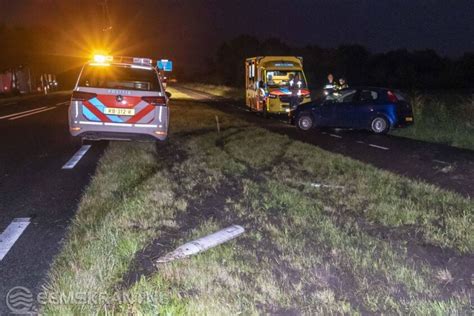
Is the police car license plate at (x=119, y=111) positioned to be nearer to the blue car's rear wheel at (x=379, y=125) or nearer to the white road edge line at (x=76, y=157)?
the white road edge line at (x=76, y=157)

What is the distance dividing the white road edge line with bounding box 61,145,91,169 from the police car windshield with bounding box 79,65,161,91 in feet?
4.67

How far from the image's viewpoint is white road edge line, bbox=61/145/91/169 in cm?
973

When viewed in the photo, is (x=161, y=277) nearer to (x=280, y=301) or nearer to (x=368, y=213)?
(x=280, y=301)

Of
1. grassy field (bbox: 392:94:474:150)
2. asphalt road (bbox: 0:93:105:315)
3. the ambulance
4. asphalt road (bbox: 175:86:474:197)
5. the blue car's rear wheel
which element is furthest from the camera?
the ambulance

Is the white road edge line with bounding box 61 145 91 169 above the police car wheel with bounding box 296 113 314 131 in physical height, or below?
above

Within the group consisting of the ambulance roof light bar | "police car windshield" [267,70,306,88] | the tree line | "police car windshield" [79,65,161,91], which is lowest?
the tree line

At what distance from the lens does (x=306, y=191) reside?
764 centimetres

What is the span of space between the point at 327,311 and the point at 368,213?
289 centimetres

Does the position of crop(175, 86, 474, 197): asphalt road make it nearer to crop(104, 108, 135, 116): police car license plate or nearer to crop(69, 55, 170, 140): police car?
crop(69, 55, 170, 140): police car

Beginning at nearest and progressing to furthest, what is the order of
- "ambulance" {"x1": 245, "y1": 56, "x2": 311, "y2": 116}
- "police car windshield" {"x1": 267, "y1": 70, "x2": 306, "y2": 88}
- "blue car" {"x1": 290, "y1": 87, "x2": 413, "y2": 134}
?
"blue car" {"x1": 290, "y1": 87, "x2": 413, "y2": 134} < "ambulance" {"x1": 245, "y1": 56, "x2": 311, "y2": 116} < "police car windshield" {"x1": 267, "y1": 70, "x2": 306, "y2": 88}

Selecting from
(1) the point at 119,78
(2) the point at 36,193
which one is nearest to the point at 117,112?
(1) the point at 119,78

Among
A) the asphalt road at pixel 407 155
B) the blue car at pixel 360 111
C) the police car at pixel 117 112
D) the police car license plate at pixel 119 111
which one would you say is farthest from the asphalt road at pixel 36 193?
the blue car at pixel 360 111

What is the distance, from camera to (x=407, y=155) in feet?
38.7

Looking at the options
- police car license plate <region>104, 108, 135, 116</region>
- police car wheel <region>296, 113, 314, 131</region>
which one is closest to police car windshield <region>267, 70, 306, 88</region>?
police car wheel <region>296, 113, 314, 131</region>
